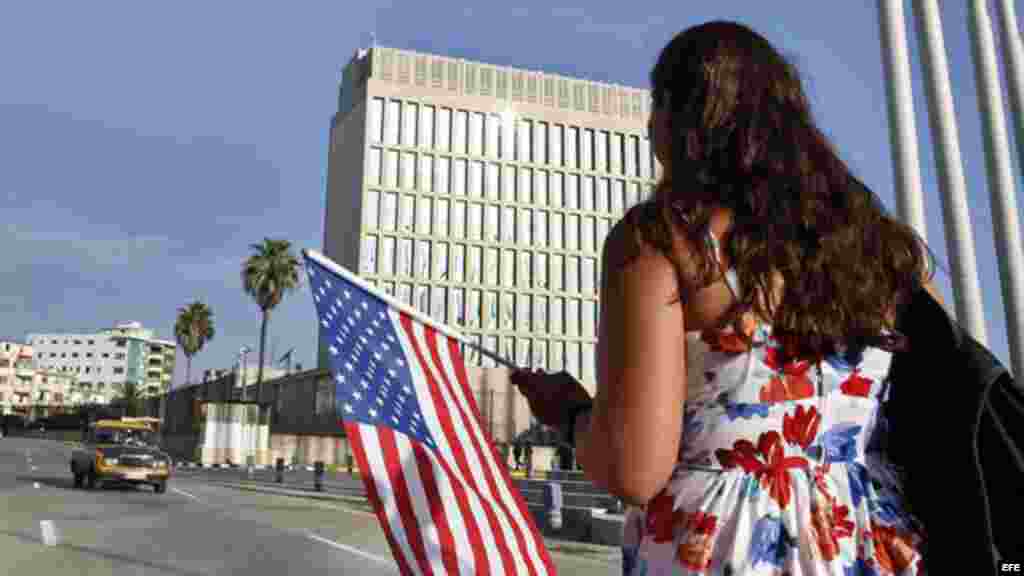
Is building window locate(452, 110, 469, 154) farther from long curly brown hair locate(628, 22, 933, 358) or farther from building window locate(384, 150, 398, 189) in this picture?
long curly brown hair locate(628, 22, 933, 358)

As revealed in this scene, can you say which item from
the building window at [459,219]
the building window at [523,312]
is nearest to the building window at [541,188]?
the building window at [459,219]

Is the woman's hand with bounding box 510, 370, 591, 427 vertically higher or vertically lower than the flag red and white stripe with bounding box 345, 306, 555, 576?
higher

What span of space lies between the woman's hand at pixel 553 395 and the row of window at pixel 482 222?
7782cm

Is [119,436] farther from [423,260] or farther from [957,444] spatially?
[423,260]

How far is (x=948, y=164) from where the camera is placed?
95.2 feet

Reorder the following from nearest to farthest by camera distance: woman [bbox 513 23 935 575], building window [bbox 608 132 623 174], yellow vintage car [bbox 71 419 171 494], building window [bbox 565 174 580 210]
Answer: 1. woman [bbox 513 23 935 575]
2. yellow vintage car [bbox 71 419 171 494]
3. building window [bbox 565 174 580 210]
4. building window [bbox 608 132 623 174]

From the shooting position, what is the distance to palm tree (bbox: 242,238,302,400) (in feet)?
196

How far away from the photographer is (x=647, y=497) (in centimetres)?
155

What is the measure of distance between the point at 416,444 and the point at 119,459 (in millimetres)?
24568

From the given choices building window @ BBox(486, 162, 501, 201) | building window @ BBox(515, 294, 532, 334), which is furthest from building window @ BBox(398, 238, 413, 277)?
building window @ BBox(515, 294, 532, 334)

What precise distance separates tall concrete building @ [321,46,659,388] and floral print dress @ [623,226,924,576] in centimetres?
7718

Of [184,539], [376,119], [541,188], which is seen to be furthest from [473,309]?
[184,539]

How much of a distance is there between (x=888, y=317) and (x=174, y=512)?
18200 mm

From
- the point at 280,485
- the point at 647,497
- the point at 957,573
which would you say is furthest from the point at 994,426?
the point at 280,485
